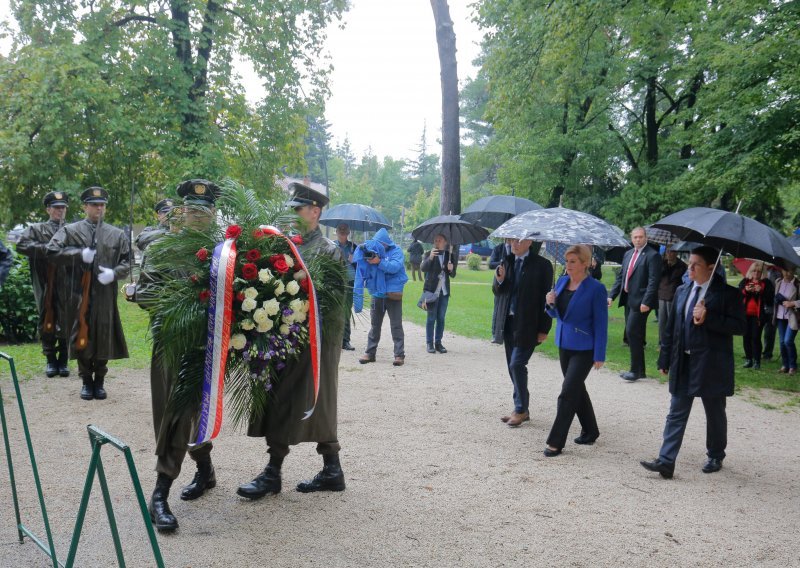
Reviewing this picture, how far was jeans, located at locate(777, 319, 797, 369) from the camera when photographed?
35.2 ft

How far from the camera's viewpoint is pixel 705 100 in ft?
44.2

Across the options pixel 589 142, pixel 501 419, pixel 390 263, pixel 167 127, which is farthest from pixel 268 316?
pixel 589 142

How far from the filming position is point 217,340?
148 inches

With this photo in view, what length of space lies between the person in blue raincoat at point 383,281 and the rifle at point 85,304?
386 cm

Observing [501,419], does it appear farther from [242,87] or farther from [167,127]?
[242,87]

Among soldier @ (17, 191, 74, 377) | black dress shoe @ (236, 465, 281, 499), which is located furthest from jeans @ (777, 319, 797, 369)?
soldier @ (17, 191, 74, 377)

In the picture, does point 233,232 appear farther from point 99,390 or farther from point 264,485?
point 99,390

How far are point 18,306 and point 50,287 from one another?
2996mm

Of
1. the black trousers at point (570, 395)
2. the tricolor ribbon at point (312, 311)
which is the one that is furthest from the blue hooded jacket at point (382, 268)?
the tricolor ribbon at point (312, 311)

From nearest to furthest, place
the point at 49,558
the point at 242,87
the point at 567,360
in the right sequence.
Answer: the point at 49,558 < the point at 567,360 < the point at 242,87

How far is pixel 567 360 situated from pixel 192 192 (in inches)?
141

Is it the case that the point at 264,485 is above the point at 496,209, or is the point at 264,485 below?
below

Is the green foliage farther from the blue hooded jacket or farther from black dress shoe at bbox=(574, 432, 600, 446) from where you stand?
black dress shoe at bbox=(574, 432, 600, 446)

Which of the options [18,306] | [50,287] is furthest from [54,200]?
[18,306]
